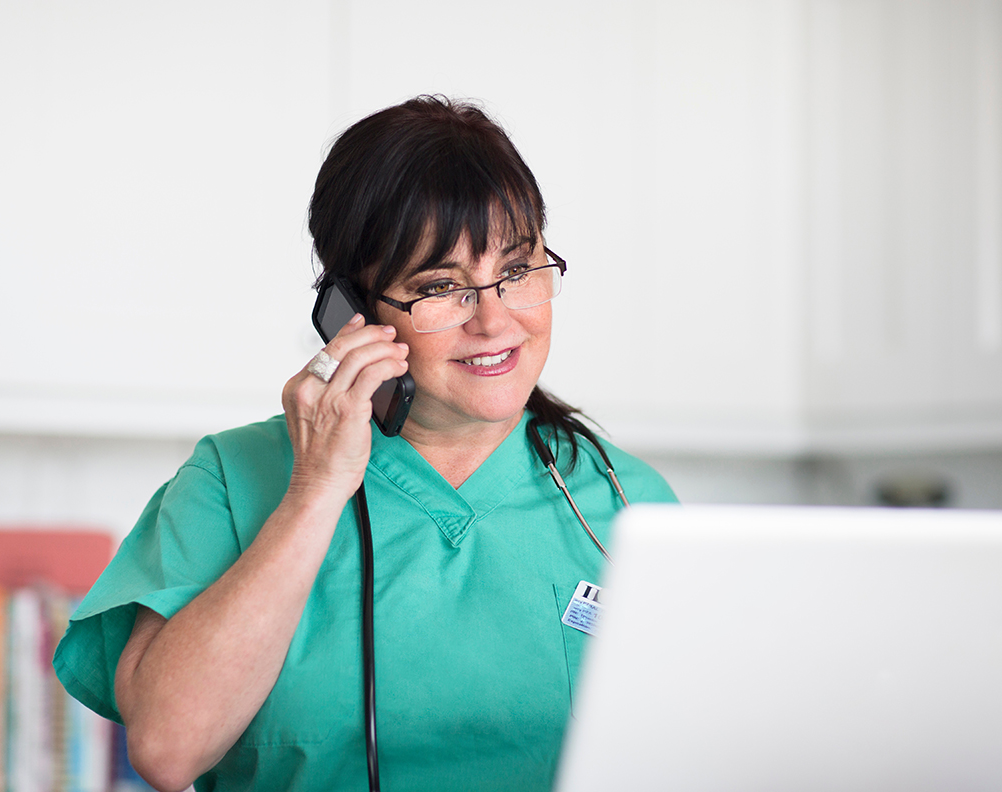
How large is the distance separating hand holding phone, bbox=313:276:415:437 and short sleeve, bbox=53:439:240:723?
0.18m

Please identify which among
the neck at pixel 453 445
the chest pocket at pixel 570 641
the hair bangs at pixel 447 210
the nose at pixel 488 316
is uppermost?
the hair bangs at pixel 447 210

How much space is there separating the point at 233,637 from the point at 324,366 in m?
0.27

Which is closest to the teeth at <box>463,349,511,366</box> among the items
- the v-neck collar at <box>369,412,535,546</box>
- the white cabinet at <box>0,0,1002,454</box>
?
the v-neck collar at <box>369,412,535,546</box>

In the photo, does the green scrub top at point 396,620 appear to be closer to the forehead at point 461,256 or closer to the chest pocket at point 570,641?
the chest pocket at point 570,641

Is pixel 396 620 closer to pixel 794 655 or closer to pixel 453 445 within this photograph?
pixel 453 445

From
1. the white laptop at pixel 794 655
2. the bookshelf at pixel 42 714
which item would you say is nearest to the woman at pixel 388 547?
the white laptop at pixel 794 655

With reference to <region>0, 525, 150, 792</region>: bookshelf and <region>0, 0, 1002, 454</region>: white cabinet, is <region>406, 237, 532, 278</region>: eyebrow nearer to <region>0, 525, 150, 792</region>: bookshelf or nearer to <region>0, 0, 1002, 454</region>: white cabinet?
<region>0, 0, 1002, 454</region>: white cabinet

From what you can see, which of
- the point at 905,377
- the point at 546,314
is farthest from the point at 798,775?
the point at 905,377

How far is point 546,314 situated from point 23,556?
4.26ft

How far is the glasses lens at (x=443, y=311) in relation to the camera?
1.02 m

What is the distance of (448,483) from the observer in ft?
3.41

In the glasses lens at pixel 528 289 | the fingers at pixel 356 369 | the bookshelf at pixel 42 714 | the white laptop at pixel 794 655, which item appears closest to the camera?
the white laptop at pixel 794 655

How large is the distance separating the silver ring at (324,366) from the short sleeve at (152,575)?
149 mm

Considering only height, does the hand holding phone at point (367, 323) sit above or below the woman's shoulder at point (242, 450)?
above
